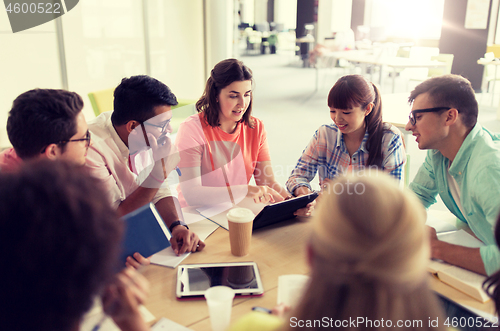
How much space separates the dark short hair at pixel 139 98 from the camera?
1.62m

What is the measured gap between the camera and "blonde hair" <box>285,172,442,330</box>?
51 cm

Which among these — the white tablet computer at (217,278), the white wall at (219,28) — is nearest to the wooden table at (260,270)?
the white tablet computer at (217,278)

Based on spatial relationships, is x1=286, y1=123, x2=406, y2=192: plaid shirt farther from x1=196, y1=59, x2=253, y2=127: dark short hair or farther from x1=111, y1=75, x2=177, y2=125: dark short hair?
x1=111, y1=75, x2=177, y2=125: dark short hair

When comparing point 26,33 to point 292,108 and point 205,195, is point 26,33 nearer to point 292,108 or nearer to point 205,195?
point 205,195

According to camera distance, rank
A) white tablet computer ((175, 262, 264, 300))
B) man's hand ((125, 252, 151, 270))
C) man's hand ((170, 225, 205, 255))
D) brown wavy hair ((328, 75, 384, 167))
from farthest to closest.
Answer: brown wavy hair ((328, 75, 384, 167)) < man's hand ((170, 225, 205, 255)) < man's hand ((125, 252, 151, 270)) < white tablet computer ((175, 262, 264, 300))

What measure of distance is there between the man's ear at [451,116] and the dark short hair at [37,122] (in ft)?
4.65

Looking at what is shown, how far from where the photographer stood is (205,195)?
68.2 inches

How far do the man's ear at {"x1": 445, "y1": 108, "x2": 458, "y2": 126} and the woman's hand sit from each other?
751 millimetres

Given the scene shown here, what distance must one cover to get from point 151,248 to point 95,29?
315cm

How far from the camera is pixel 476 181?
1359 mm

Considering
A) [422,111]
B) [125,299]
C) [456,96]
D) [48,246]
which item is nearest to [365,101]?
[422,111]

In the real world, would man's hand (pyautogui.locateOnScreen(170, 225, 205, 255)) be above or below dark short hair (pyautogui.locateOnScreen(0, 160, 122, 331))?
below

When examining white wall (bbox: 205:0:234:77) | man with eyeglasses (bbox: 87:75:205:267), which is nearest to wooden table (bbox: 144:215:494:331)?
man with eyeglasses (bbox: 87:75:205:267)

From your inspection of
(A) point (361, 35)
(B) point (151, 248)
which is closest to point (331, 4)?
(A) point (361, 35)
